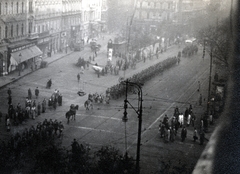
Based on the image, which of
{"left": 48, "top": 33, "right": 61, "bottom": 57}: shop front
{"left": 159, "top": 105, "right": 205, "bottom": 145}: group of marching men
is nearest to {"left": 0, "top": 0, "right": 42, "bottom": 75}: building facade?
{"left": 48, "top": 33, "right": 61, "bottom": 57}: shop front

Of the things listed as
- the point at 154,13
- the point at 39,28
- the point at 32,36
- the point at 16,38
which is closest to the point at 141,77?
the point at 16,38

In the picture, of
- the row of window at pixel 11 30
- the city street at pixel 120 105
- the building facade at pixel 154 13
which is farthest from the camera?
the building facade at pixel 154 13

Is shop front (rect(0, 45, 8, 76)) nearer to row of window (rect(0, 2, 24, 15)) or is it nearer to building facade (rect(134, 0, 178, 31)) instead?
row of window (rect(0, 2, 24, 15))

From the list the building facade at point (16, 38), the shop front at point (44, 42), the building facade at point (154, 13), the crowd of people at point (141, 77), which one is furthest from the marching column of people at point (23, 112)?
the building facade at point (154, 13)

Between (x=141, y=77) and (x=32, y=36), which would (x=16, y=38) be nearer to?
(x=32, y=36)

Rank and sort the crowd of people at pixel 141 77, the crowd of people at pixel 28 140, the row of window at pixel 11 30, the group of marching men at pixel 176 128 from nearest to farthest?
the crowd of people at pixel 28 140
the group of marching men at pixel 176 128
the crowd of people at pixel 141 77
the row of window at pixel 11 30

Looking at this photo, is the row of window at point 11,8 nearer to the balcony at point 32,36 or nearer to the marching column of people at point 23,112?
the balcony at point 32,36
